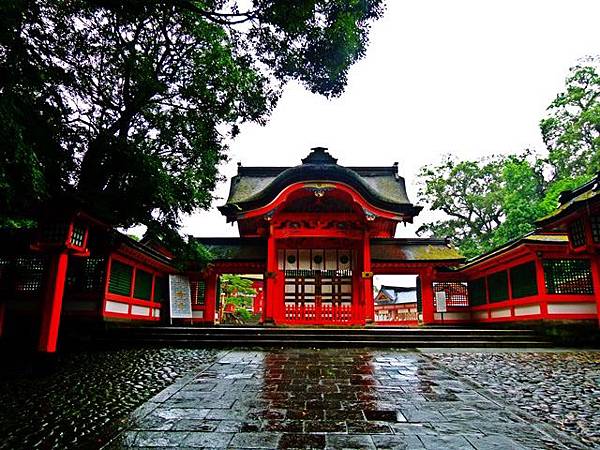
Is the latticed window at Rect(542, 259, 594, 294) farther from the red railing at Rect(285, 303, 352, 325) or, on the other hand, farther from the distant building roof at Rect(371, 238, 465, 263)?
the red railing at Rect(285, 303, 352, 325)

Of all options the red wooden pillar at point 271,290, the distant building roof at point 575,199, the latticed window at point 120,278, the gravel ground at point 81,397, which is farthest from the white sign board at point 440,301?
the latticed window at point 120,278

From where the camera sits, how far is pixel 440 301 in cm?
1623

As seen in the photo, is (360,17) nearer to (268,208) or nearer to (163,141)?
(163,141)

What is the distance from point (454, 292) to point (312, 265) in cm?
654

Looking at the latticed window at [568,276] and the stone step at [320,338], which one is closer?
the stone step at [320,338]

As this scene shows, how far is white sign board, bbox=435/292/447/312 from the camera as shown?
53.0ft

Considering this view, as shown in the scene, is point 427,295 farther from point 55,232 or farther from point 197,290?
point 55,232

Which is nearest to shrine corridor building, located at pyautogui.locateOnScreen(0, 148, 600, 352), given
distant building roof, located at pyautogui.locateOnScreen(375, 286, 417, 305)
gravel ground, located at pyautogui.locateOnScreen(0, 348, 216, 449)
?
gravel ground, located at pyautogui.locateOnScreen(0, 348, 216, 449)

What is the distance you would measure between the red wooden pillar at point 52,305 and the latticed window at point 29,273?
14.3 feet

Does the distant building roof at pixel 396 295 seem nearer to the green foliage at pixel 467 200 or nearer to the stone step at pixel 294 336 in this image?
the green foliage at pixel 467 200

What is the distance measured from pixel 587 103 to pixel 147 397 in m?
30.4

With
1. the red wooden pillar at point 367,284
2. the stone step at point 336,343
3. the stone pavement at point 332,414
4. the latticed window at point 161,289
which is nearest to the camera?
the stone pavement at point 332,414

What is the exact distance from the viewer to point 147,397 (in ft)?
15.2

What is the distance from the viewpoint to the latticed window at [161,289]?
1480cm
